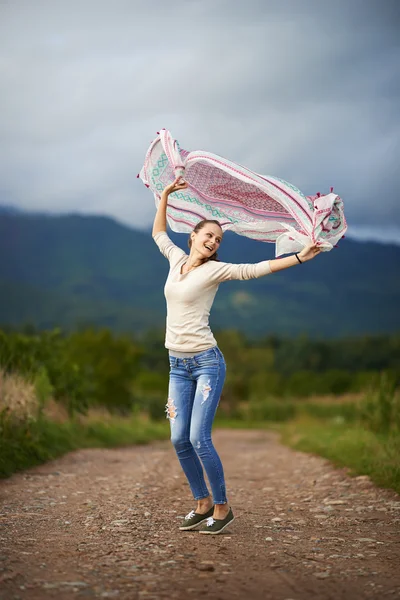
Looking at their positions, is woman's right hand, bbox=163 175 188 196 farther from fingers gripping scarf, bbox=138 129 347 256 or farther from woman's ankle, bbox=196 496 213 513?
woman's ankle, bbox=196 496 213 513

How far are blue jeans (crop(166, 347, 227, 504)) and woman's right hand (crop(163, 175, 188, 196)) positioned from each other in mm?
1611

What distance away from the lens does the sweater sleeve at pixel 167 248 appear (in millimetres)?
6164

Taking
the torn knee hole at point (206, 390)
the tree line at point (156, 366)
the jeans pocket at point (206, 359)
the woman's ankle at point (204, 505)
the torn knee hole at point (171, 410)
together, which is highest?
the jeans pocket at point (206, 359)

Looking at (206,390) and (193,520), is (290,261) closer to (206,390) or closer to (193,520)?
(206,390)

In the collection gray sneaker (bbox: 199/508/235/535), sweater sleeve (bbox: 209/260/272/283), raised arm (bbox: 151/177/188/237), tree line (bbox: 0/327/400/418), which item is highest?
raised arm (bbox: 151/177/188/237)

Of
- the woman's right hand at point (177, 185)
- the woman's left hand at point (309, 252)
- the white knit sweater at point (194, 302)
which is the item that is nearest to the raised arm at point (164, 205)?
the woman's right hand at point (177, 185)

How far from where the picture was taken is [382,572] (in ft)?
15.0

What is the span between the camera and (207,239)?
5.93 m

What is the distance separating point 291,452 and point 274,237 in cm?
865

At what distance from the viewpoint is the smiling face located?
19.4ft

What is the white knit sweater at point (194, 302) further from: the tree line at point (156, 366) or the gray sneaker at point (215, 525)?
the tree line at point (156, 366)

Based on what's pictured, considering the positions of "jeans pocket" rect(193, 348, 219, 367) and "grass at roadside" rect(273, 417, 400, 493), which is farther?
"grass at roadside" rect(273, 417, 400, 493)

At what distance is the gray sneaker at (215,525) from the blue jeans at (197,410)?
0.14 metres

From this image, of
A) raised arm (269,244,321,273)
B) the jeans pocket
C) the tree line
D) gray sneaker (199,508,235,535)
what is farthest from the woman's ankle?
the tree line
